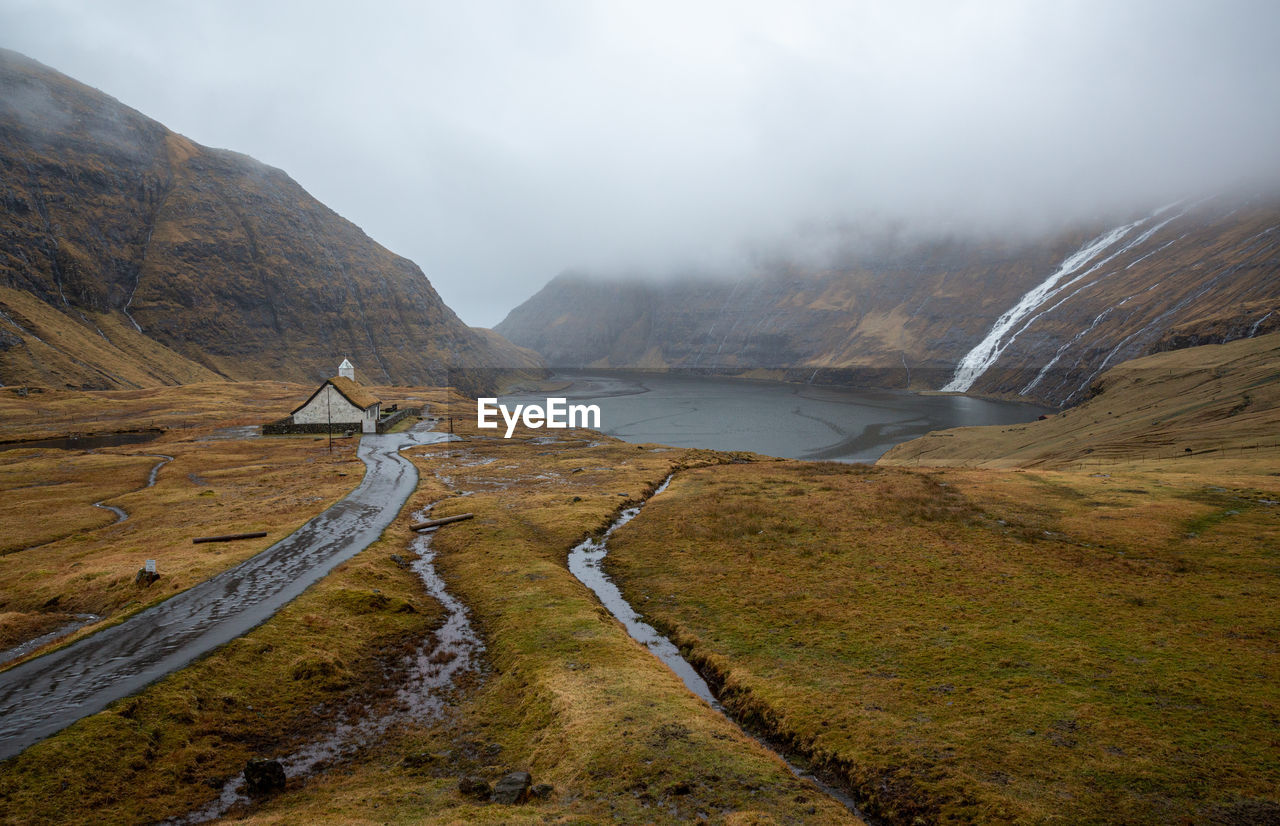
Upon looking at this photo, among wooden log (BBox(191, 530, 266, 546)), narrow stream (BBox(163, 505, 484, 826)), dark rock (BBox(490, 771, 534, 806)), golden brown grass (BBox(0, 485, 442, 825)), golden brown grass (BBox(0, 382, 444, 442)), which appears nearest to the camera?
golden brown grass (BBox(0, 485, 442, 825))

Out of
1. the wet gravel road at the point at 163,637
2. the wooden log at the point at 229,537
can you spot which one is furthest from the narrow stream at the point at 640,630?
the wooden log at the point at 229,537

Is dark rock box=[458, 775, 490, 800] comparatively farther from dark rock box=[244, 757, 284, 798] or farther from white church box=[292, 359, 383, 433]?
white church box=[292, 359, 383, 433]

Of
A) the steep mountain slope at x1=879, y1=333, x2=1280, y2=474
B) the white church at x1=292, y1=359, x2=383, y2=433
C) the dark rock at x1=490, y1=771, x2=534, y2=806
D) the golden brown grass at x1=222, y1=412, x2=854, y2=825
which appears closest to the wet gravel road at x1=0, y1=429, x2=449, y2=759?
the golden brown grass at x1=222, y1=412, x2=854, y2=825

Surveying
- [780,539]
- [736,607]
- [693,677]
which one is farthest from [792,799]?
[780,539]

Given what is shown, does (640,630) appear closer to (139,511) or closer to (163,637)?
(163,637)

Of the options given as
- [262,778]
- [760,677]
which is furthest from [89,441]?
[760,677]

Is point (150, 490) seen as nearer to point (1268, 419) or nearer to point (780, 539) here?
point (780, 539)
